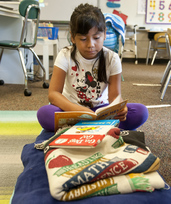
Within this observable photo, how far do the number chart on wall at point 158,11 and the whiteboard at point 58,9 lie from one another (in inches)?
44.2

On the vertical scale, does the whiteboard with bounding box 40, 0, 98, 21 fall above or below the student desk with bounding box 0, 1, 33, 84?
above

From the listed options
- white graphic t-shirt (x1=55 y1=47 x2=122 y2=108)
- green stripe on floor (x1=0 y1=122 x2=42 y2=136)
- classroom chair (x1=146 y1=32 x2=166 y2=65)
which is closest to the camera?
white graphic t-shirt (x1=55 y1=47 x2=122 y2=108)

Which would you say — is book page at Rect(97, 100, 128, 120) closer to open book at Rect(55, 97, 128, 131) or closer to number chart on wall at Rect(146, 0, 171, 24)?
open book at Rect(55, 97, 128, 131)

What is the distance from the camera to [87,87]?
1.16 metres

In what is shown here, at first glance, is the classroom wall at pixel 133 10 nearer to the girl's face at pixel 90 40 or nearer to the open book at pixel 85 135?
the girl's face at pixel 90 40

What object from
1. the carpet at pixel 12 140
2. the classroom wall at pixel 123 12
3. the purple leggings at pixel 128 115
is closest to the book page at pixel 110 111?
the purple leggings at pixel 128 115

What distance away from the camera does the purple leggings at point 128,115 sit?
1.09 m

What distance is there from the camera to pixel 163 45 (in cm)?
542

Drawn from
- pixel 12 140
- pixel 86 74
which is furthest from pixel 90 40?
pixel 12 140

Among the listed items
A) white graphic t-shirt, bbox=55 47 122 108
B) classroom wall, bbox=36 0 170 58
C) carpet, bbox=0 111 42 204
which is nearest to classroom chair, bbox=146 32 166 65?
classroom wall, bbox=36 0 170 58

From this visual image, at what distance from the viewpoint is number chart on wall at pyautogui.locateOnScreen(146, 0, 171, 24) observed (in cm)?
533

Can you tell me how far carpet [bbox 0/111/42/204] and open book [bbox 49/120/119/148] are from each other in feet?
0.80

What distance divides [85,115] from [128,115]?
14.3 inches

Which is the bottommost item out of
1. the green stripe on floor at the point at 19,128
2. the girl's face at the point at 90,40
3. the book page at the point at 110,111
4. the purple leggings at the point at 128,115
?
the green stripe on floor at the point at 19,128
